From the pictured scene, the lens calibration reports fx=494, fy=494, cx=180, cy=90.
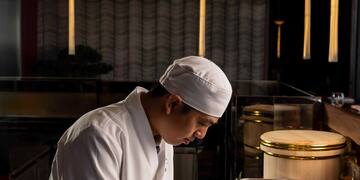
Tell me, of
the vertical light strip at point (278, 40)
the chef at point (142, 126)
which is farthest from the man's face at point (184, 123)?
the vertical light strip at point (278, 40)

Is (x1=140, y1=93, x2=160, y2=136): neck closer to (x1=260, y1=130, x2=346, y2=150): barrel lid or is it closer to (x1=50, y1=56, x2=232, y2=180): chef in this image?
(x1=50, y1=56, x2=232, y2=180): chef

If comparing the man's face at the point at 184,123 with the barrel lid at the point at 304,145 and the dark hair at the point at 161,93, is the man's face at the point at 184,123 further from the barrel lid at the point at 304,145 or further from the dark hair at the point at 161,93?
the barrel lid at the point at 304,145

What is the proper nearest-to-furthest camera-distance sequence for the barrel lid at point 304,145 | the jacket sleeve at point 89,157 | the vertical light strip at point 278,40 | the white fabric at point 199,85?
the jacket sleeve at point 89,157, the white fabric at point 199,85, the barrel lid at point 304,145, the vertical light strip at point 278,40

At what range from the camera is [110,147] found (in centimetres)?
133

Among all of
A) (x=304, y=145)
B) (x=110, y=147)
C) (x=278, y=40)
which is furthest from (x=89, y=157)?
(x=278, y=40)

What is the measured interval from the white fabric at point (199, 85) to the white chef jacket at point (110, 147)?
0.47 feet

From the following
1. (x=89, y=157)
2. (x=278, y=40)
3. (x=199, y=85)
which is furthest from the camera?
(x=278, y=40)

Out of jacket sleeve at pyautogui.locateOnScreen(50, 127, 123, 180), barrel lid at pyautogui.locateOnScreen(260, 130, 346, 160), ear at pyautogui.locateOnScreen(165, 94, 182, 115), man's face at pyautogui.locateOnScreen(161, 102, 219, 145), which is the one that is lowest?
barrel lid at pyautogui.locateOnScreen(260, 130, 346, 160)

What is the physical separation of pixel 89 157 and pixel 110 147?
7 cm

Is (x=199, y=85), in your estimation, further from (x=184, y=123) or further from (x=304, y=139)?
(x=304, y=139)

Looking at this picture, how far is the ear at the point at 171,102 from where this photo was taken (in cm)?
141

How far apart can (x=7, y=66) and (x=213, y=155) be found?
3325 millimetres

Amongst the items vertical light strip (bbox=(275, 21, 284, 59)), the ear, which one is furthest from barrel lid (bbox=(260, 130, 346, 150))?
vertical light strip (bbox=(275, 21, 284, 59))

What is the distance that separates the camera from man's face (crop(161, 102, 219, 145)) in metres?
1.42
